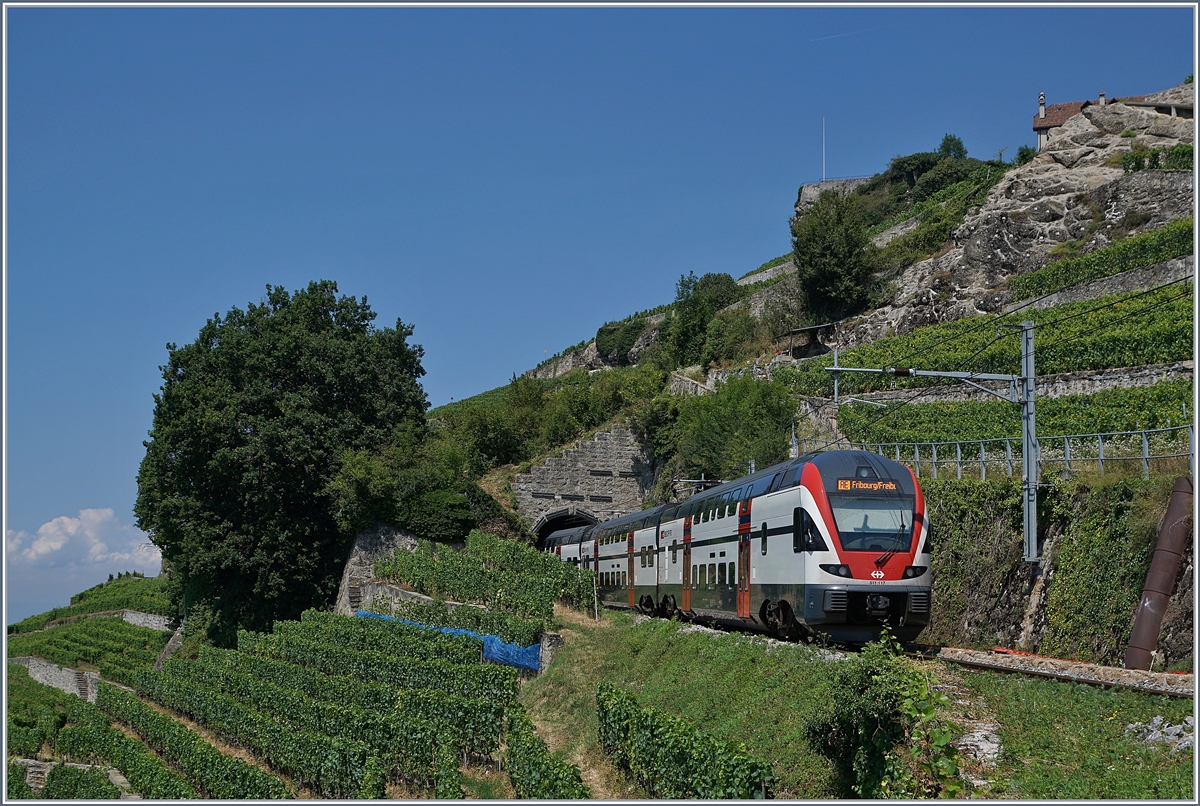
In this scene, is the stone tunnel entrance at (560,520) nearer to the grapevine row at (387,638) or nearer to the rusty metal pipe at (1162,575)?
the grapevine row at (387,638)

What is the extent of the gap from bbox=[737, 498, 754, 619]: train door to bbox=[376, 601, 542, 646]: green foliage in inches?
259

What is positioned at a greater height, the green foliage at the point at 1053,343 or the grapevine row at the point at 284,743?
the green foliage at the point at 1053,343

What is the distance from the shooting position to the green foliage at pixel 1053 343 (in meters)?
30.5

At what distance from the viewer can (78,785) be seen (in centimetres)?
2330

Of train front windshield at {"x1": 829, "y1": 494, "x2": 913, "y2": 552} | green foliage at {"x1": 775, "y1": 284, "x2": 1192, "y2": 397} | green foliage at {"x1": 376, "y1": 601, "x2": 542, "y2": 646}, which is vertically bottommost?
green foliage at {"x1": 376, "y1": 601, "x2": 542, "y2": 646}

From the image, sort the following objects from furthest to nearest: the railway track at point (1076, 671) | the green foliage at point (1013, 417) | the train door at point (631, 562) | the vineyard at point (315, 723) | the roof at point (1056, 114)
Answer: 1. the roof at point (1056, 114)
2. the train door at point (631, 562)
3. the green foliage at point (1013, 417)
4. the vineyard at point (315, 723)
5. the railway track at point (1076, 671)

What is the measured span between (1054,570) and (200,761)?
60.6ft

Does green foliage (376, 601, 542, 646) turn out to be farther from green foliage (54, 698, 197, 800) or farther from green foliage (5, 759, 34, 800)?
green foliage (5, 759, 34, 800)

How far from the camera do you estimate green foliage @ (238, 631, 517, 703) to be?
22.2 metres

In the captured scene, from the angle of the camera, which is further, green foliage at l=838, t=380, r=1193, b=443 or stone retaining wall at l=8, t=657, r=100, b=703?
stone retaining wall at l=8, t=657, r=100, b=703

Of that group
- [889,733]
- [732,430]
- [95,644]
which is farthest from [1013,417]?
[95,644]

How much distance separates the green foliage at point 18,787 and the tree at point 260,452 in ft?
36.2

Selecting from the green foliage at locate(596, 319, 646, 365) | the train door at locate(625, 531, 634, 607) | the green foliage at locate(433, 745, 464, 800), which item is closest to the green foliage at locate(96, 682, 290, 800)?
the green foliage at locate(433, 745, 464, 800)

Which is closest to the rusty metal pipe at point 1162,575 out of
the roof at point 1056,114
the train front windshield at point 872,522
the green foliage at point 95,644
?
the train front windshield at point 872,522
